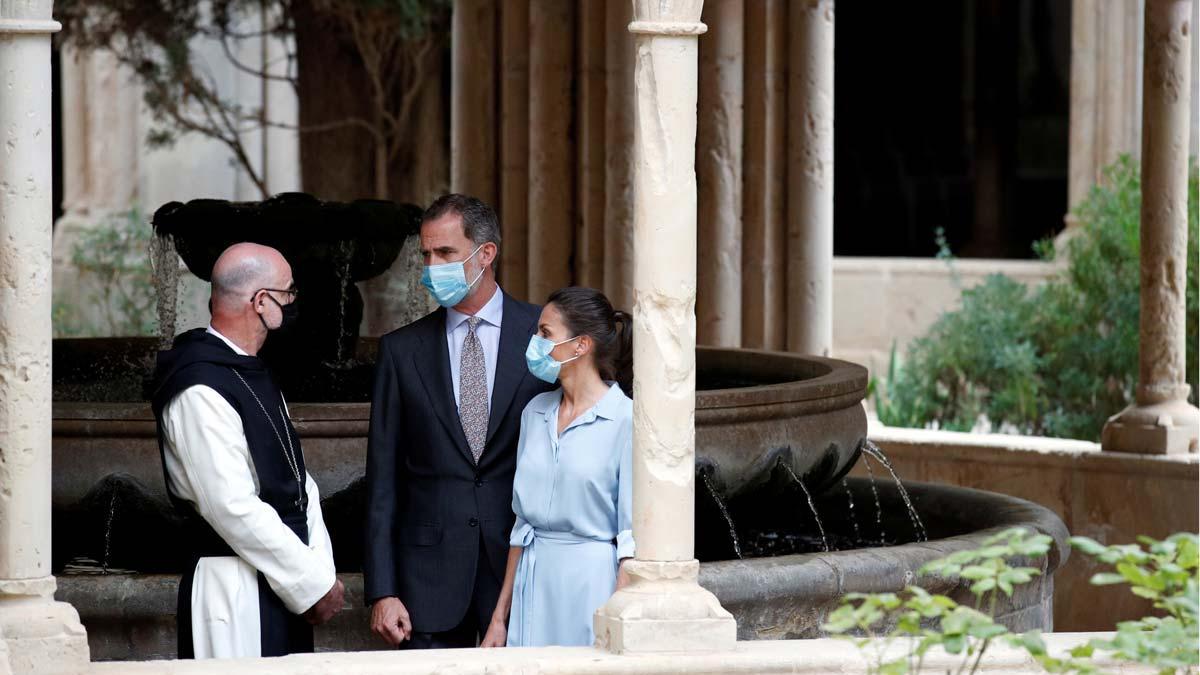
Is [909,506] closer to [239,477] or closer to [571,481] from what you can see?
[571,481]

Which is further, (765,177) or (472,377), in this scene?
(765,177)

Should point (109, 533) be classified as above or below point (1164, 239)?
below

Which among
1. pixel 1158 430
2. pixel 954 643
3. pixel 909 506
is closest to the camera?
pixel 954 643

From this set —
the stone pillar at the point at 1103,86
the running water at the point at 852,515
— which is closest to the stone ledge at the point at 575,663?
the running water at the point at 852,515

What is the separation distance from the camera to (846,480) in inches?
285

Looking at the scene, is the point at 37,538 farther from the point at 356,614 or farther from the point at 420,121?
the point at 420,121

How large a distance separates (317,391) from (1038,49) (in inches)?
418

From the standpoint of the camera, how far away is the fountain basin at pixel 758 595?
4.93 metres

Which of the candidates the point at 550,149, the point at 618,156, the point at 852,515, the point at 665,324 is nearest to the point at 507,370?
the point at 665,324

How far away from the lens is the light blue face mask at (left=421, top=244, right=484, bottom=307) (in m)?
4.36

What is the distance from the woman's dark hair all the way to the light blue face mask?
207 millimetres

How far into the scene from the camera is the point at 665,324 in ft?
13.7

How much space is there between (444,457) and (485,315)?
0.33 metres

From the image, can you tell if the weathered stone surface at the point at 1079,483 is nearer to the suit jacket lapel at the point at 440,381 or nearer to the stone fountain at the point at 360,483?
the stone fountain at the point at 360,483
